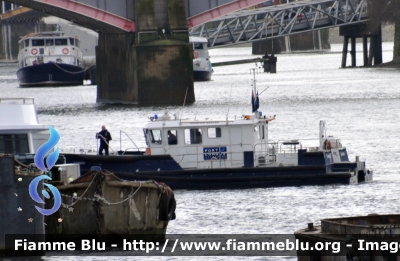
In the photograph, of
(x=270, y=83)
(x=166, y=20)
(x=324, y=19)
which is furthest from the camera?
(x=324, y=19)

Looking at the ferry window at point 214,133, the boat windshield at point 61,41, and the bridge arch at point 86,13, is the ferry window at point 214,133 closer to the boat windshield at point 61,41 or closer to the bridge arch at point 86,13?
the bridge arch at point 86,13

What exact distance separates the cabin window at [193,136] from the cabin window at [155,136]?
90 centimetres

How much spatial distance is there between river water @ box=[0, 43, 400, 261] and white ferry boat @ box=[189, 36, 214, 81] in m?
1.54

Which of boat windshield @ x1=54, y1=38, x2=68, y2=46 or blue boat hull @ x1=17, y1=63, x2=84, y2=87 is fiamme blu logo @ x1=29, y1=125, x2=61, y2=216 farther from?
boat windshield @ x1=54, y1=38, x2=68, y2=46

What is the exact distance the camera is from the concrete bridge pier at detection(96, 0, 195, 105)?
76250 mm

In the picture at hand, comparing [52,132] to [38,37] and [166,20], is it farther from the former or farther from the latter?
[38,37]

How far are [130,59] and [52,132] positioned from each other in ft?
166

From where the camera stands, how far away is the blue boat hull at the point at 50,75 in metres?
112

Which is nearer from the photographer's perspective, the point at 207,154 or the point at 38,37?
the point at 207,154

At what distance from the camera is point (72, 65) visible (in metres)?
113

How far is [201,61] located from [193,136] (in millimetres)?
79454

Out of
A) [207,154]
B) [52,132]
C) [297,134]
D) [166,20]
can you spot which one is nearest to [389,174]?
[207,154]

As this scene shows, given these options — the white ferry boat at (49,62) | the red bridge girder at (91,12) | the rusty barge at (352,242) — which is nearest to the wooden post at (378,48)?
the white ferry boat at (49,62)

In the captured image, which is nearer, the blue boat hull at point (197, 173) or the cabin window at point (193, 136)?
the blue boat hull at point (197, 173)
